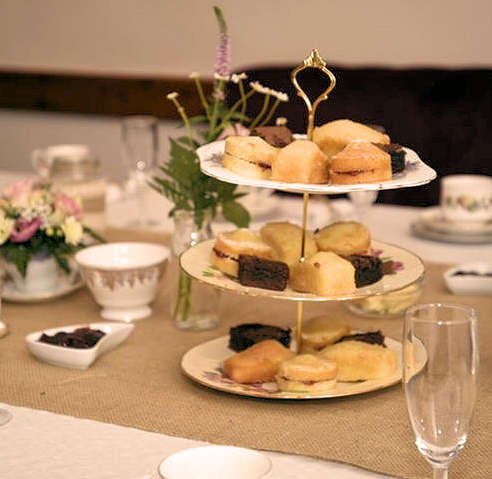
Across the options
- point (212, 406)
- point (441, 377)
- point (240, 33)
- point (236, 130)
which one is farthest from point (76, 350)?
point (240, 33)

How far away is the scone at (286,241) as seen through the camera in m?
1.45

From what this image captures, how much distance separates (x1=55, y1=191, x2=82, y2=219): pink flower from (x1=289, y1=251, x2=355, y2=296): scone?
560mm

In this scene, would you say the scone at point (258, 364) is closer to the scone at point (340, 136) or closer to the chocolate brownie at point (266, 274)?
the chocolate brownie at point (266, 274)

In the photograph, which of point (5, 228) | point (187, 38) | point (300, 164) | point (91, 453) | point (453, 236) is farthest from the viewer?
point (187, 38)

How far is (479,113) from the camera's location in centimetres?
306

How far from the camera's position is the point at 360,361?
1386 mm

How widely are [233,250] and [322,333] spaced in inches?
6.5

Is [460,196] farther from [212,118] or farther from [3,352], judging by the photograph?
[3,352]

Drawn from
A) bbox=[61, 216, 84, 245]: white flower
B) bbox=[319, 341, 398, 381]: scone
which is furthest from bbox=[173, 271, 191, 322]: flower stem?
bbox=[319, 341, 398, 381]: scone

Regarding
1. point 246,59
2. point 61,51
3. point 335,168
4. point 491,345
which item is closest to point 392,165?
point 335,168

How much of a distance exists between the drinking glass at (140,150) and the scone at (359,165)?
0.93 metres

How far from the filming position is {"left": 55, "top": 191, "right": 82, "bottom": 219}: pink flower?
182 cm

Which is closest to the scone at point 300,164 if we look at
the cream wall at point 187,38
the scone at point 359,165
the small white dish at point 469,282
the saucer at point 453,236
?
the scone at point 359,165

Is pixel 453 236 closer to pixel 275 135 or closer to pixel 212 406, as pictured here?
pixel 275 135
